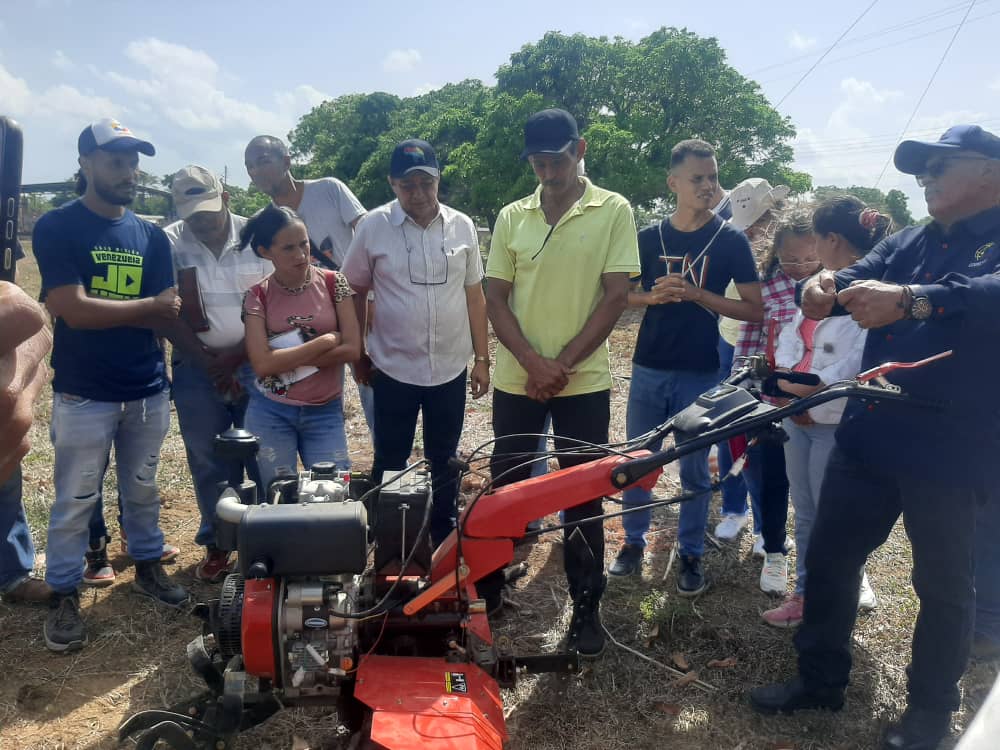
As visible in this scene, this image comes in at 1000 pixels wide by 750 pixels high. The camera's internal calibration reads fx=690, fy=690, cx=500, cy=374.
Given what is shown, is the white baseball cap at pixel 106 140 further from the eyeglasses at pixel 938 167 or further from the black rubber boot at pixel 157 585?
the eyeglasses at pixel 938 167

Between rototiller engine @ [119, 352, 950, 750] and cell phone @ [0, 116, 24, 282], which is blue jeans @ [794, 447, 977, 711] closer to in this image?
rototiller engine @ [119, 352, 950, 750]

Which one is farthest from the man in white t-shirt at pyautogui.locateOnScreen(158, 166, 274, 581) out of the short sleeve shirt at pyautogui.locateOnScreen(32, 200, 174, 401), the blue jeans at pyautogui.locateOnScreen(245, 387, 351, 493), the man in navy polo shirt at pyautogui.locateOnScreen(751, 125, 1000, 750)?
the man in navy polo shirt at pyautogui.locateOnScreen(751, 125, 1000, 750)

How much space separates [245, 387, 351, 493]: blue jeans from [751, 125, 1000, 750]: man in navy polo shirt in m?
2.33

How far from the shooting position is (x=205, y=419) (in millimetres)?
3869

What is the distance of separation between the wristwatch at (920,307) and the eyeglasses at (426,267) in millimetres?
2249

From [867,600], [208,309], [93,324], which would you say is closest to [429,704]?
[93,324]

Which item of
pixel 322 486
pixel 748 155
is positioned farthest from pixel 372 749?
pixel 748 155

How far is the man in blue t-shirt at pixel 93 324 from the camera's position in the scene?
10.6 ft

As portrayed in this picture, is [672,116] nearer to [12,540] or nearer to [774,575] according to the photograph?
[774,575]

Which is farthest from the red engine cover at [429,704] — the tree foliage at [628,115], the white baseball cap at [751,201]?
the tree foliage at [628,115]

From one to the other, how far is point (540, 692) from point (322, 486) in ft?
4.53

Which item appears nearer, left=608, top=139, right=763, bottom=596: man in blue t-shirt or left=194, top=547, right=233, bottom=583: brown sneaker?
left=608, top=139, right=763, bottom=596: man in blue t-shirt

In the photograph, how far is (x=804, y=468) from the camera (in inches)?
140

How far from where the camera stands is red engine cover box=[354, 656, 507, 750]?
6.57 ft
